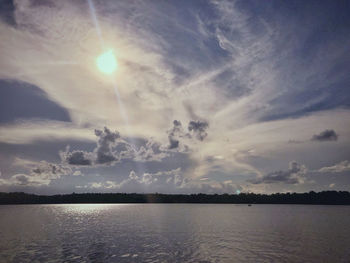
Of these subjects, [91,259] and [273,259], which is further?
[273,259]

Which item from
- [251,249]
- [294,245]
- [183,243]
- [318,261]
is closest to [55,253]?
[183,243]

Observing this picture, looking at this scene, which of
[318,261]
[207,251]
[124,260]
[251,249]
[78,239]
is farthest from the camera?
[78,239]

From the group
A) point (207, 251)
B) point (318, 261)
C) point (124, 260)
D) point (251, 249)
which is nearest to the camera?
point (124, 260)

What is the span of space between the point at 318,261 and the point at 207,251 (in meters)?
19.6

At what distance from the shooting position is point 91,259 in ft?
131

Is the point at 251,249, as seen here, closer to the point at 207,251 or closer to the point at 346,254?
the point at 207,251

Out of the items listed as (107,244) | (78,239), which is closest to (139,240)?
(107,244)

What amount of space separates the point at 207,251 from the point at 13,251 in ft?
118

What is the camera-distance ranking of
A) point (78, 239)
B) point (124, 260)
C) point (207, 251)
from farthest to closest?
point (78, 239)
point (207, 251)
point (124, 260)

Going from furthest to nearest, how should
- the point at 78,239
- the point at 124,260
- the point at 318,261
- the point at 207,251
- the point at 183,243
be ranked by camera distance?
the point at 78,239
the point at 183,243
the point at 207,251
the point at 318,261
the point at 124,260

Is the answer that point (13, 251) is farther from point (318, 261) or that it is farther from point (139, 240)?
point (318, 261)

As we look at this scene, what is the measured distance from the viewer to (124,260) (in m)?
39.5

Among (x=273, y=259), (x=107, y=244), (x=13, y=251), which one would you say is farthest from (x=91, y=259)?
(x=273, y=259)

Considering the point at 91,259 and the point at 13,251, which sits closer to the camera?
the point at 91,259
